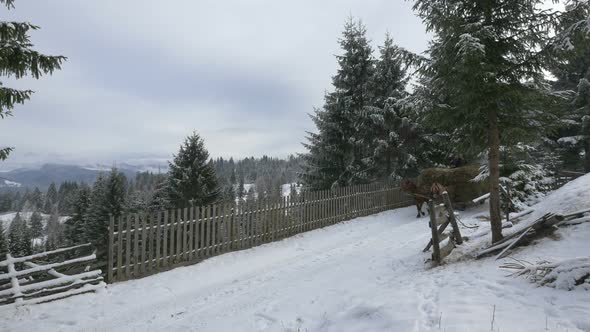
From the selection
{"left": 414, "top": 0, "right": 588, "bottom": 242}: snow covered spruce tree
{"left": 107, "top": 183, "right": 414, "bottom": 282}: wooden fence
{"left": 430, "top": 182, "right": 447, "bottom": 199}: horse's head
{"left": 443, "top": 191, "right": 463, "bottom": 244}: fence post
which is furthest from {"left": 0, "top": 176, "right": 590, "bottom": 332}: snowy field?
{"left": 414, "top": 0, "right": 588, "bottom": 242}: snow covered spruce tree

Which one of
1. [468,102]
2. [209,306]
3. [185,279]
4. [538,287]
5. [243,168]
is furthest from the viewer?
[243,168]

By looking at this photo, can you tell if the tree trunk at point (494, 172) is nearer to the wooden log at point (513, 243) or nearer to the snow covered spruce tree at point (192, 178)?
the wooden log at point (513, 243)

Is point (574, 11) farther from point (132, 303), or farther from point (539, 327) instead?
point (132, 303)

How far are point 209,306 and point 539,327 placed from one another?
191 inches

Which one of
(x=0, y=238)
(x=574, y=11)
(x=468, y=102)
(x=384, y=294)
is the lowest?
(x=0, y=238)

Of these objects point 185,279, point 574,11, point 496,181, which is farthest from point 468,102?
point 185,279

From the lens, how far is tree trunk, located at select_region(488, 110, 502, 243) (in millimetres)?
6645

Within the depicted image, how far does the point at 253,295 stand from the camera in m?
6.02

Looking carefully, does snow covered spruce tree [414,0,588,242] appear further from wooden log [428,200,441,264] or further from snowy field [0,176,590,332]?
snowy field [0,176,590,332]

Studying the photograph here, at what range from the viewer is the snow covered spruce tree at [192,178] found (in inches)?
877

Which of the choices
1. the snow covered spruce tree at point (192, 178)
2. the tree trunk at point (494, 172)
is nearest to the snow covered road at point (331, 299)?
the tree trunk at point (494, 172)

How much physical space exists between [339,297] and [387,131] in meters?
15.7

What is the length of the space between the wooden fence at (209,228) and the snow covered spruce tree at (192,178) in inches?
469

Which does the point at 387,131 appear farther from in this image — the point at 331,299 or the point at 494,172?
the point at 331,299
